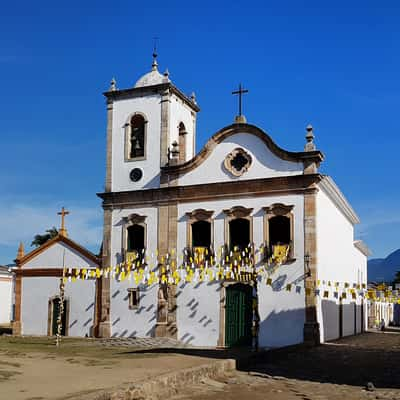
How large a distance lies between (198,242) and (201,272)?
4.33ft

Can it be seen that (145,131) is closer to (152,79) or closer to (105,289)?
(152,79)

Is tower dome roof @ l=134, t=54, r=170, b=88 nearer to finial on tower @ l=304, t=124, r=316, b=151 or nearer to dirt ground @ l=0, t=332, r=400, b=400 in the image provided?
finial on tower @ l=304, t=124, r=316, b=151

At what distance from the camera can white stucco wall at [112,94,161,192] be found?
993 inches

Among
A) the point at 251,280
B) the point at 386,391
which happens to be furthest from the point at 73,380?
the point at 251,280

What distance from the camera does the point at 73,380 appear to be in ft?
35.7

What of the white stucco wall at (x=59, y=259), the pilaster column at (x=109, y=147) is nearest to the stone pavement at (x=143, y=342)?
the white stucco wall at (x=59, y=259)

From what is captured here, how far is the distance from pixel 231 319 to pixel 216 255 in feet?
8.38

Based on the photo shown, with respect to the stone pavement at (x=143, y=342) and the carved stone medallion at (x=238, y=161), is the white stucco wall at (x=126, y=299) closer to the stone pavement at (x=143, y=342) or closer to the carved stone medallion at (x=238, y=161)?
the stone pavement at (x=143, y=342)

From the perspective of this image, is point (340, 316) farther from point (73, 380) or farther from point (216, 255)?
point (73, 380)

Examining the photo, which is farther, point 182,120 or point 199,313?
point 182,120

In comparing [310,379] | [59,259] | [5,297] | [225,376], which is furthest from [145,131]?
[5,297]

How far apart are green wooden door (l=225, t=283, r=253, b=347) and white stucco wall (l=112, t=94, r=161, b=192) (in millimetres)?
5887

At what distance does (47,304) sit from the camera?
2589cm

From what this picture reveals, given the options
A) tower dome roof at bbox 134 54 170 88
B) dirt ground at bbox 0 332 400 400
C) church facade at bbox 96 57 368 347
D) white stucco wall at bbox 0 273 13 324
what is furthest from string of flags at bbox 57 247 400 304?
white stucco wall at bbox 0 273 13 324
